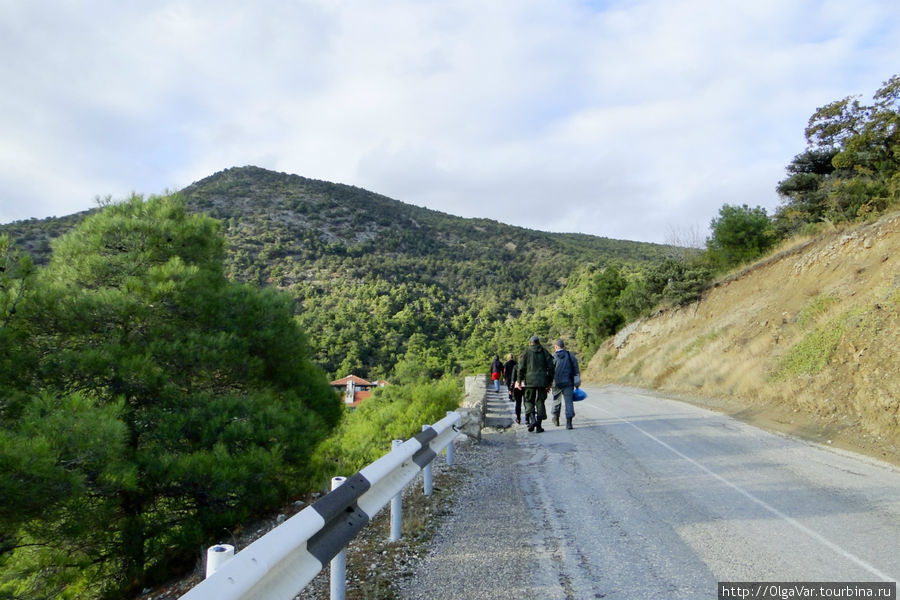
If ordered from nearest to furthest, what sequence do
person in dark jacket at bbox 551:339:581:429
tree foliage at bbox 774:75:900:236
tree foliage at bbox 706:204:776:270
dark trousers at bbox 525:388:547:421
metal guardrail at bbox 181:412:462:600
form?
metal guardrail at bbox 181:412:462:600 < dark trousers at bbox 525:388:547:421 < person in dark jacket at bbox 551:339:581:429 < tree foliage at bbox 774:75:900:236 < tree foliage at bbox 706:204:776:270

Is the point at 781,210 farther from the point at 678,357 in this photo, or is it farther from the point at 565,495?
the point at 565,495

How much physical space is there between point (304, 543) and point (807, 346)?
52.3ft

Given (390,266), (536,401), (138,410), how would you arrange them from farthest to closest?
1. (390,266)
2. (536,401)
3. (138,410)

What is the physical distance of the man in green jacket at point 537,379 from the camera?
11.9 m

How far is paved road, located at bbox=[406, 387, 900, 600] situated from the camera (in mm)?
4207

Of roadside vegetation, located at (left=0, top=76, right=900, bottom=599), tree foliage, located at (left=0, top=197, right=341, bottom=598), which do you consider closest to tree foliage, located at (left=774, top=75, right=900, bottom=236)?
roadside vegetation, located at (left=0, top=76, right=900, bottom=599)

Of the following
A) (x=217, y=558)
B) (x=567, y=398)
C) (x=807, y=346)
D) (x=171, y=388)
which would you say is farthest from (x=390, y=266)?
(x=217, y=558)

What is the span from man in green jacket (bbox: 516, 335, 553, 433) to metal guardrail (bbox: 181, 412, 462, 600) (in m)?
6.95

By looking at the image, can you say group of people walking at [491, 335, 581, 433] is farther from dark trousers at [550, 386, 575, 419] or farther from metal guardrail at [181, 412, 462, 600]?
metal guardrail at [181, 412, 462, 600]

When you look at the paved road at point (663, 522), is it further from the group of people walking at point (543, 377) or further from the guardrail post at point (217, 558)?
the group of people walking at point (543, 377)

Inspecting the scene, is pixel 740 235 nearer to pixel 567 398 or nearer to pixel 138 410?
pixel 567 398

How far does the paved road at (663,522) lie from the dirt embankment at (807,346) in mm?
2562

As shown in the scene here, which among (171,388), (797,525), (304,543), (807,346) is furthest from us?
(807,346)

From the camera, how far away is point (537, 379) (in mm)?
11836
